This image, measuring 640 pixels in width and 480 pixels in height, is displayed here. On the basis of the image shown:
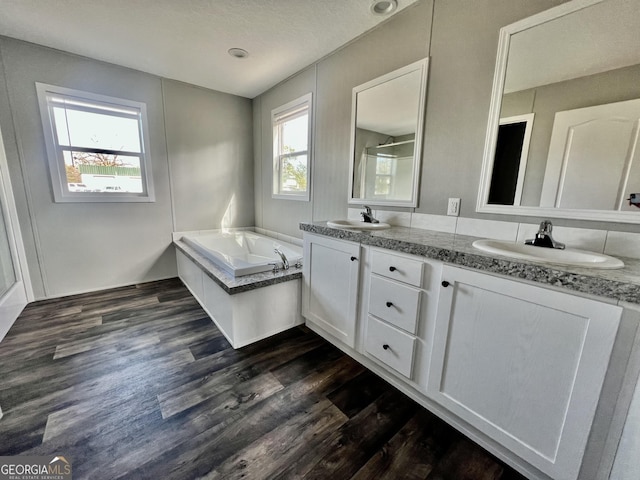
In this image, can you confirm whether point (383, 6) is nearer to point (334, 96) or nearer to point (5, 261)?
point (334, 96)

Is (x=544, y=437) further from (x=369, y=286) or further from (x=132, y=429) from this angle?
(x=132, y=429)

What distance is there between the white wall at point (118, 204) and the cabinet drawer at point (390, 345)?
278 cm

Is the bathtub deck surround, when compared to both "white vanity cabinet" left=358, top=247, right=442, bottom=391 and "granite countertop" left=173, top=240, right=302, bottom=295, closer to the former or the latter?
"granite countertop" left=173, top=240, right=302, bottom=295

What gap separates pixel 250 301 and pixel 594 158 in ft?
6.92

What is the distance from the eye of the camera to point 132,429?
1251 millimetres

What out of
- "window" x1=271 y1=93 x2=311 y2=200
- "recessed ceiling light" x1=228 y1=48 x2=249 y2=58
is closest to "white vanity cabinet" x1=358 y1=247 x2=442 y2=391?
"window" x1=271 y1=93 x2=311 y2=200

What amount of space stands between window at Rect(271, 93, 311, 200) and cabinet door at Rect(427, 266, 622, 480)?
200 centimetres

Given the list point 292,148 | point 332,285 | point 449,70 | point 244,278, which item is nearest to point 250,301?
point 244,278

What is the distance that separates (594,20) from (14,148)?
422cm

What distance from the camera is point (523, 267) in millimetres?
944

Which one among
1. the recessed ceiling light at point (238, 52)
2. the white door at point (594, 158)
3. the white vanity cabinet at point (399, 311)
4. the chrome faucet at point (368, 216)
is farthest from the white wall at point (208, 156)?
the white door at point (594, 158)

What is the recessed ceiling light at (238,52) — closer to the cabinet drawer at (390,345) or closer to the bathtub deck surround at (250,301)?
the bathtub deck surround at (250,301)

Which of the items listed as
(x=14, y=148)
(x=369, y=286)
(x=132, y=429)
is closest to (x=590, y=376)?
(x=369, y=286)

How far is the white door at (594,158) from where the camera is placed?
1076mm
